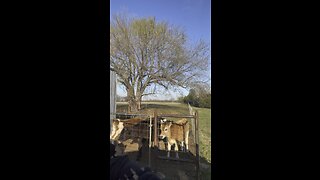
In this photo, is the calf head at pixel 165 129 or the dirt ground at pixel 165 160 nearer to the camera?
the dirt ground at pixel 165 160

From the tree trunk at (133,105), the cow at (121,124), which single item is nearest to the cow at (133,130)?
the cow at (121,124)

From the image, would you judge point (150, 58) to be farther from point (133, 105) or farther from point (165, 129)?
point (165, 129)

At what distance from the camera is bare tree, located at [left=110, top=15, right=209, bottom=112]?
5.79ft

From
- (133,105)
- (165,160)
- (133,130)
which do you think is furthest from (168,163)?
(133,105)

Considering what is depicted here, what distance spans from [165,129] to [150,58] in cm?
76

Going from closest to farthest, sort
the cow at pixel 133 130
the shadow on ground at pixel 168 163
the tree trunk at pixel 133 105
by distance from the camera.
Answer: the shadow on ground at pixel 168 163 → the tree trunk at pixel 133 105 → the cow at pixel 133 130

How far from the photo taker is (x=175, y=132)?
6.62ft

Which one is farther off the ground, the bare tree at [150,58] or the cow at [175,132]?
the bare tree at [150,58]

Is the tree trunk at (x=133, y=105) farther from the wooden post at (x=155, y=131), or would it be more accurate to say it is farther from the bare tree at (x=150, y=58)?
the wooden post at (x=155, y=131)

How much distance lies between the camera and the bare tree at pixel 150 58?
176 cm

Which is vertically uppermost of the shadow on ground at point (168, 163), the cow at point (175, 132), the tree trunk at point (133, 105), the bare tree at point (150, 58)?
the bare tree at point (150, 58)

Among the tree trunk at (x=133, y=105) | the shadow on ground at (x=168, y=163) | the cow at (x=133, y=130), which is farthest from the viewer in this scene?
the cow at (x=133, y=130)
